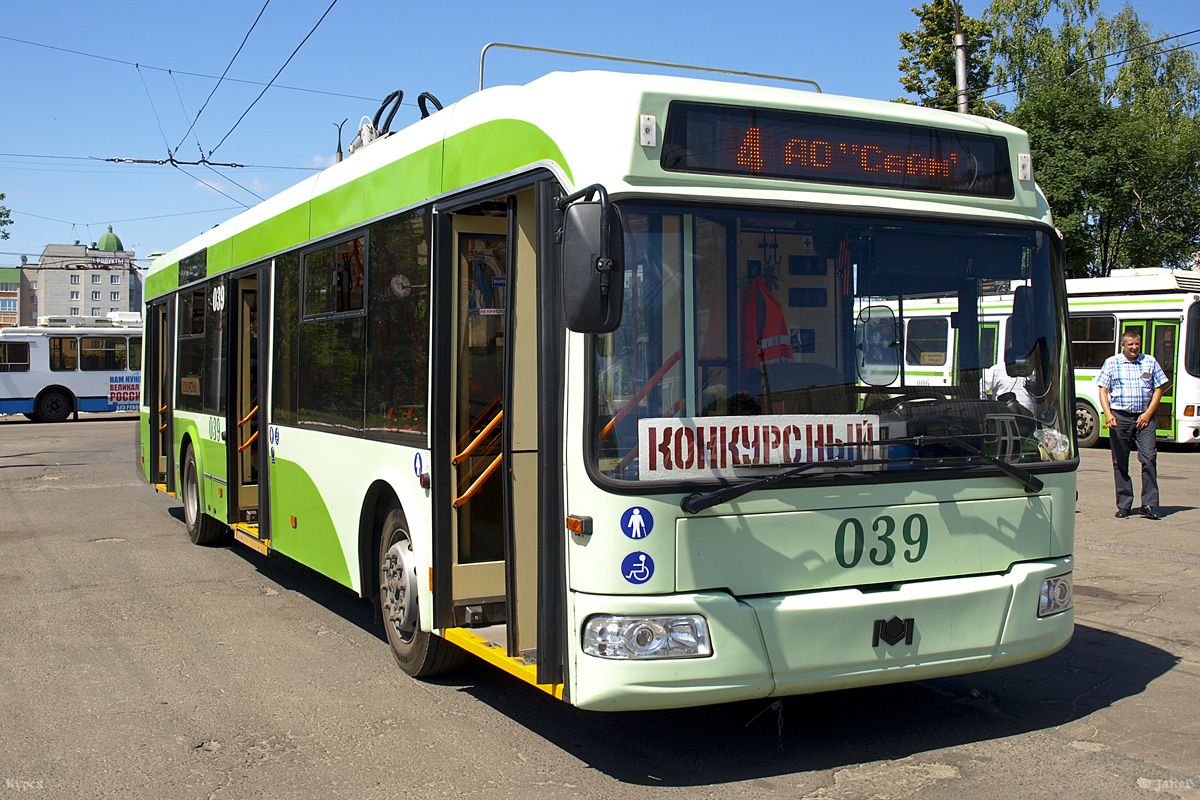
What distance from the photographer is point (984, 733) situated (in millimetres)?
4957

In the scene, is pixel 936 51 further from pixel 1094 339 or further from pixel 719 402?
pixel 719 402

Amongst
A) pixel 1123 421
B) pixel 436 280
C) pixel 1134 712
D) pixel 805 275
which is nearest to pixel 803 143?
pixel 805 275

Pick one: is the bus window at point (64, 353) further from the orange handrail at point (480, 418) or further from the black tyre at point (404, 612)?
the orange handrail at point (480, 418)

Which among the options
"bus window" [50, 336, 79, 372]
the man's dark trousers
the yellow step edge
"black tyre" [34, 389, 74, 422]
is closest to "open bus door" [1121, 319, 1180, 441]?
the man's dark trousers

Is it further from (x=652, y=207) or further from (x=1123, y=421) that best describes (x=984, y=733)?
(x=1123, y=421)

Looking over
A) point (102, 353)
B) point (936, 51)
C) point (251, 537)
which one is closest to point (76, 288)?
point (102, 353)

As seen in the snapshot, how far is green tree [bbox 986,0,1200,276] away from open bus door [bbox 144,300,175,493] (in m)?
25.5

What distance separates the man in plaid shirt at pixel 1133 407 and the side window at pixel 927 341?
680 cm

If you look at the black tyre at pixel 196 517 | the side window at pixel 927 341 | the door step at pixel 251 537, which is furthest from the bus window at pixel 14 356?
the side window at pixel 927 341

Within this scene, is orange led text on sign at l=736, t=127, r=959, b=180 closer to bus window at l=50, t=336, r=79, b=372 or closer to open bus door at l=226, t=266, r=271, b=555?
open bus door at l=226, t=266, r=271, b=555

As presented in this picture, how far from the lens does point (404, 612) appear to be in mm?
5824

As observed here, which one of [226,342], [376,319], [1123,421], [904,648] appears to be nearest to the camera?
[904,648]

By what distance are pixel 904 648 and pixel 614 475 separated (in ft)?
4.61

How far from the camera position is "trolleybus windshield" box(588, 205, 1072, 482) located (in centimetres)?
418
